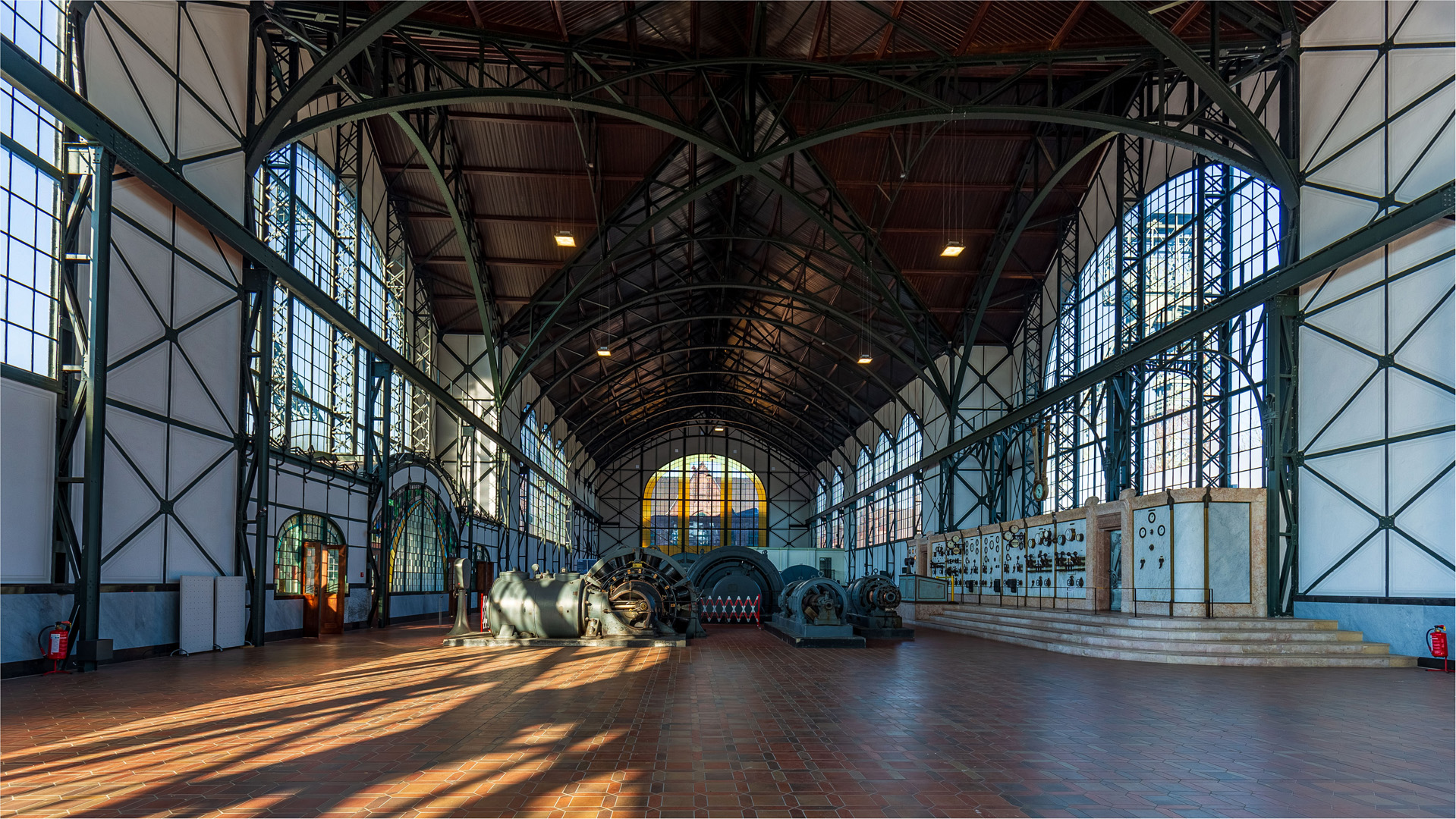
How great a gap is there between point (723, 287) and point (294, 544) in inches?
662

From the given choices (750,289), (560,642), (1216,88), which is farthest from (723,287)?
(1216,88)

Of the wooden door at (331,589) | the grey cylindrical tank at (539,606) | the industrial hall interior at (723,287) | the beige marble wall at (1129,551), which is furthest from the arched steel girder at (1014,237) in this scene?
the wooden door at (331,589)

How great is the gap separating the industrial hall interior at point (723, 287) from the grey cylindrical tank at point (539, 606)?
98 mm

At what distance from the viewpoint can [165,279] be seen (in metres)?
15.2

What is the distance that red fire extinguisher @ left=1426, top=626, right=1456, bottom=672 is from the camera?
552 inches

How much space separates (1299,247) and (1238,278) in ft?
9.88

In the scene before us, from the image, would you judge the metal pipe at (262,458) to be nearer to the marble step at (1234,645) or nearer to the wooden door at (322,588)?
the wooden door at (322,588)

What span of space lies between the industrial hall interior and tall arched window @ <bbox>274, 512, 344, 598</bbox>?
0.40 feet

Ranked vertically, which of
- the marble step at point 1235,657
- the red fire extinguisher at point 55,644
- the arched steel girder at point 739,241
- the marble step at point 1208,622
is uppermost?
the arched steel girder at point 739,241

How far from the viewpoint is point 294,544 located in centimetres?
2061

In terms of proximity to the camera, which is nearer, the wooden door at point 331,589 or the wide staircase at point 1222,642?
the wide staircase at point 1222,642

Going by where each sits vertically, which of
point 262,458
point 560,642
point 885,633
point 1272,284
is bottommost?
point 885,633

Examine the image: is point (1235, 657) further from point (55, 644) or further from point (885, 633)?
point (55, 644)

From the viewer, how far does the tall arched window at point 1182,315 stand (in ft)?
63.9
